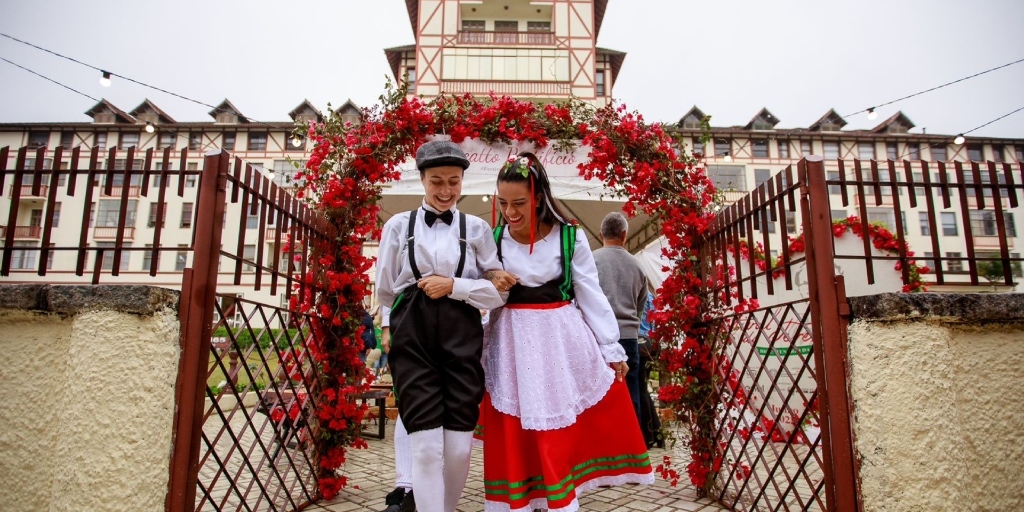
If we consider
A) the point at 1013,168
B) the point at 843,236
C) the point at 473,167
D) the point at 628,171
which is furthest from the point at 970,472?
the point at 473,167

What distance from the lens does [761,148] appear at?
33.6m

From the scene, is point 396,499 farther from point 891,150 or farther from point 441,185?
point 891,150

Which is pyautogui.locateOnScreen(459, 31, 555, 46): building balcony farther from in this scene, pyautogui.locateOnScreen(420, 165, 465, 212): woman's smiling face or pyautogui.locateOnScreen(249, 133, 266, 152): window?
pyautogui.locateOnScreen(420, 165, 465, 212): woman's smiling face

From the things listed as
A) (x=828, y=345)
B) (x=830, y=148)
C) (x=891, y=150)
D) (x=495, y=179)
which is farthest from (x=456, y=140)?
(x=891, y=150)

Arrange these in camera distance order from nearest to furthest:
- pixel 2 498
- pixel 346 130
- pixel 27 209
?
1. pixel 2 498
2. pixel 346 130
3. pixel 27 209

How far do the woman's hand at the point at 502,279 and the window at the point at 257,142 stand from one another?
34.5m

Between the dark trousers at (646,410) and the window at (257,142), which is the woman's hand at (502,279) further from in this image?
the window at (257,142)

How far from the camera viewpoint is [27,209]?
34.4m

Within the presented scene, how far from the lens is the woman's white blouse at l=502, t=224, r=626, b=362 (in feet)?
9.23

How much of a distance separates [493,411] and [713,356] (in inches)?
61.4

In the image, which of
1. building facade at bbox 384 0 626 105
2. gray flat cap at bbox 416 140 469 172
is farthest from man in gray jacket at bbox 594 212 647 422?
building facade at bbox 384 0 626 105

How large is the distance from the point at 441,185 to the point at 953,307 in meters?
2.09

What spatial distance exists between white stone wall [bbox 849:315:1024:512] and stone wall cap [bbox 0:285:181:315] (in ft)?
8.51

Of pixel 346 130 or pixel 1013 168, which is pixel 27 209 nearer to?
pixel 346 130
